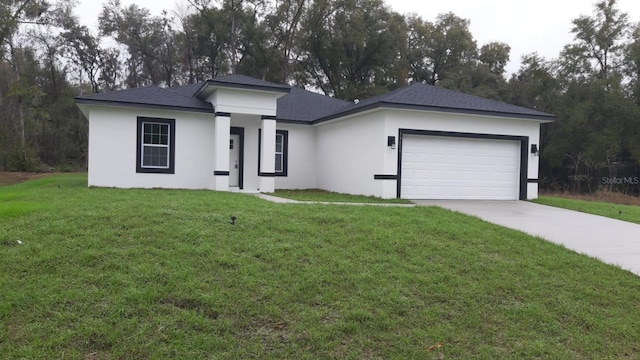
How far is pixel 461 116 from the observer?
13.5 m

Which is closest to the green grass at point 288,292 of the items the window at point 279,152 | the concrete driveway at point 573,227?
the concrete driveway at point 573,227

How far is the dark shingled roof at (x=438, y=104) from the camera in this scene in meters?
12.9

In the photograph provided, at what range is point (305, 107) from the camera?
1841 cm

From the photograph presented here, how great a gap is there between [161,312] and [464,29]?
3926 centimetres

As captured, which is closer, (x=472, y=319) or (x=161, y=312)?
(x=161, y=312)

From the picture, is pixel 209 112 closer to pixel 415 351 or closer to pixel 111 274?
pixel 111 274

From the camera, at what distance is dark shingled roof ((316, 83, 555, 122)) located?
12.9 m

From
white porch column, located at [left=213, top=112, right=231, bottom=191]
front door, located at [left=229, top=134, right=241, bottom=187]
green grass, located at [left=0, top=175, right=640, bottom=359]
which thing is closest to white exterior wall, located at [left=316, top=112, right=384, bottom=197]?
front door, located at [left=229, top=134, right=241, bottom=187]

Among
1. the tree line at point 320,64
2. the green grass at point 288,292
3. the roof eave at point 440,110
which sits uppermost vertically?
the tree line at point 320,64

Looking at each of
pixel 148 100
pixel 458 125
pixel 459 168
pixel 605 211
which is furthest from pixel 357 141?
pixel 605 211

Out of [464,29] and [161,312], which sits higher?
[464,29]

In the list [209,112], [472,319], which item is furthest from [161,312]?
[209,112]

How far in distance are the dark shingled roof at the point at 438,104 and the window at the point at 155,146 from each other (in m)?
5.35

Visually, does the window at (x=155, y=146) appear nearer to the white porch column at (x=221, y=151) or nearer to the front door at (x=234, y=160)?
the white porch column at (x=221, y=151)
